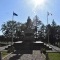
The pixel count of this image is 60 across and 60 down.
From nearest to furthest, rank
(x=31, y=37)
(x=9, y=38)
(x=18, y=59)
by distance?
(x=18, y=59) → (x=31, y=37) → (x=9, y=38)

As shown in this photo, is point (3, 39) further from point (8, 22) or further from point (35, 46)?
point (35, 46)

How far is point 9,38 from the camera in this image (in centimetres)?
7844

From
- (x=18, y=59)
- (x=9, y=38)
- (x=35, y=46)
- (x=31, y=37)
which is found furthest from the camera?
(x=9, y=38)

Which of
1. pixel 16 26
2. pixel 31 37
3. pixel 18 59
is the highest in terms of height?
pixel 16 26

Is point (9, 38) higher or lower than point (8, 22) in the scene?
lower

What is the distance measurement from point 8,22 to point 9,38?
22.1 feet

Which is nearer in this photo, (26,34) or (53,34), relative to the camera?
(26,34)

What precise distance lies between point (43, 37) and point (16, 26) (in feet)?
38.5

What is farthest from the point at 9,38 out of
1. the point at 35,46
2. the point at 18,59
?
the point at 18,59

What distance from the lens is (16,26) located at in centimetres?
7900

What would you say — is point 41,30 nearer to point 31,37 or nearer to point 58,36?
point 58,36

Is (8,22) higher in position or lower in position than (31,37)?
higher

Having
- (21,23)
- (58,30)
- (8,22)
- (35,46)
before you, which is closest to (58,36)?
(58,30)

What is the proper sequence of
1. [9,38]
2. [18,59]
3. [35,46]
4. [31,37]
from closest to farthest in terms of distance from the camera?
[18,59] < [35,46] < [31,37] < [9,38]
